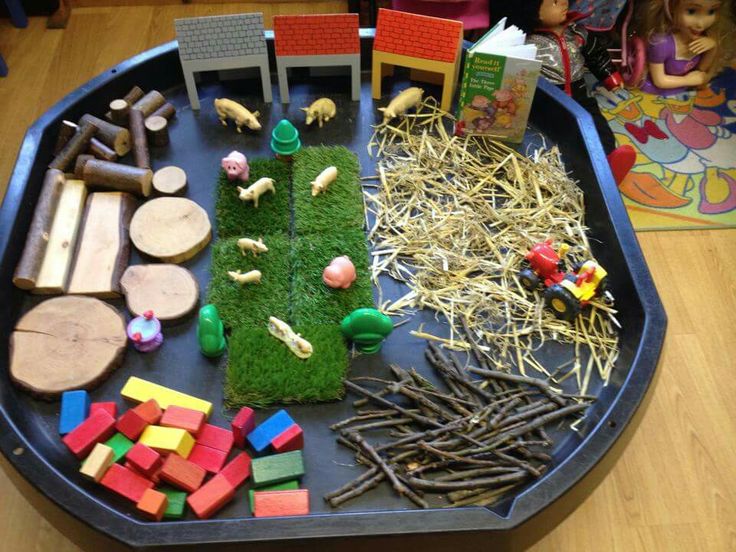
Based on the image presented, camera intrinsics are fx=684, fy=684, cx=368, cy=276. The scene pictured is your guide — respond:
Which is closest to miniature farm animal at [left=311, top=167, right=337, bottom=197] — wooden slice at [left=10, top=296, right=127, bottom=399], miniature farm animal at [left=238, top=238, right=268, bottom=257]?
miniature farm animal at [left=238, top=238, right=268, bottom=257]

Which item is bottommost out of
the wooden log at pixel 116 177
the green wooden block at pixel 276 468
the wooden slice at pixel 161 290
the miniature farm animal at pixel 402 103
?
the green wooden block at pixel 276 468

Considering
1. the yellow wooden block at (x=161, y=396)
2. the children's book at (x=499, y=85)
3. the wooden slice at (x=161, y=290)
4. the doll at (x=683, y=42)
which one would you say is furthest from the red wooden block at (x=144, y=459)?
the doll at (x=683, y=42)

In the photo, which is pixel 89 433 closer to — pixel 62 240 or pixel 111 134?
pixel 62 240

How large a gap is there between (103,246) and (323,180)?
0.57 m

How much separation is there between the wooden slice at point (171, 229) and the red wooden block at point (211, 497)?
0.59m

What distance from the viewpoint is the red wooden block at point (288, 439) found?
1333 millimetres

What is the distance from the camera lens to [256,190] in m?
1.74

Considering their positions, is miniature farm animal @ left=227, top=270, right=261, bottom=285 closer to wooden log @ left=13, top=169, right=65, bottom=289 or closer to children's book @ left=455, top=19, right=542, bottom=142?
wooden log @ left=13, top=169, right=65, bottom=289

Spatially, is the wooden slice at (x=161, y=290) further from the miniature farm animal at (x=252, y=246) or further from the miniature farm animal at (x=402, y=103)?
the miniature farm animal at (x=402, y=103)

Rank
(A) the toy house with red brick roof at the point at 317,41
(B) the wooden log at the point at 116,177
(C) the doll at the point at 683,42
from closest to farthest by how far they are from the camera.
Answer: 1. (B) the wooden log at the point at 116,177
2. (A) the toy house with red brick roof at the point at 317,41
3. (C) the doll at the point at 683,42

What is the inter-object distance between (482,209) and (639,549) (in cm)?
91

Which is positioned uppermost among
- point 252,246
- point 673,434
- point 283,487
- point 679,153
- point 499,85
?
point 499,85

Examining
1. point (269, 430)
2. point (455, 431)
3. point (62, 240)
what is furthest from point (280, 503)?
point (62, 240)

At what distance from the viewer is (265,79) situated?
6.56 ft
